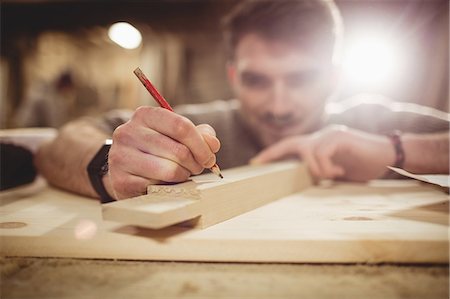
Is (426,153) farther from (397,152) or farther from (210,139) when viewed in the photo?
(210,139)

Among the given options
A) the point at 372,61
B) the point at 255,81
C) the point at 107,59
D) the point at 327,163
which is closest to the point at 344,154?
the point at 327,163

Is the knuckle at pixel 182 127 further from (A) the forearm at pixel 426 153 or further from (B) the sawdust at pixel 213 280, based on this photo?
(A) the forearm at pixel 426 153

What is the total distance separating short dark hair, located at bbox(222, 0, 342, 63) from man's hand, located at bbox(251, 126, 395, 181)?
796 millimetres

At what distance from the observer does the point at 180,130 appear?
905mm

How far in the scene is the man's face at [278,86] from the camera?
7.27 feet

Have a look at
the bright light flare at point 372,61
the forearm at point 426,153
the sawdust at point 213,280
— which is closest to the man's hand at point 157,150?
the sawdust at point 213,280

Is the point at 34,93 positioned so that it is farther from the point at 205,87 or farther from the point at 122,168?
the point at 122,168

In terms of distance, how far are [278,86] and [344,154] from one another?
704mm

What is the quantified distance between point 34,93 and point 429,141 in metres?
7.08

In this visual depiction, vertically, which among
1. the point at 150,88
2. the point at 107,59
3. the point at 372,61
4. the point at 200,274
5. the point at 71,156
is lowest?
the point at 200,274

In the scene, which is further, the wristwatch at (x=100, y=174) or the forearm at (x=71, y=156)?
the forearm at (x=71, y=156)

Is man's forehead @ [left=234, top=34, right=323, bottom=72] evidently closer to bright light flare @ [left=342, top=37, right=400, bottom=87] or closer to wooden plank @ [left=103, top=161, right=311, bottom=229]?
wooden plank @ [left=103, top=161, right=311, bottom=229]

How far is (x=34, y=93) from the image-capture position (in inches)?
284

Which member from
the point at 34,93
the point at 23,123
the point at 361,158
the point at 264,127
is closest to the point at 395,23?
the point at 264,127
